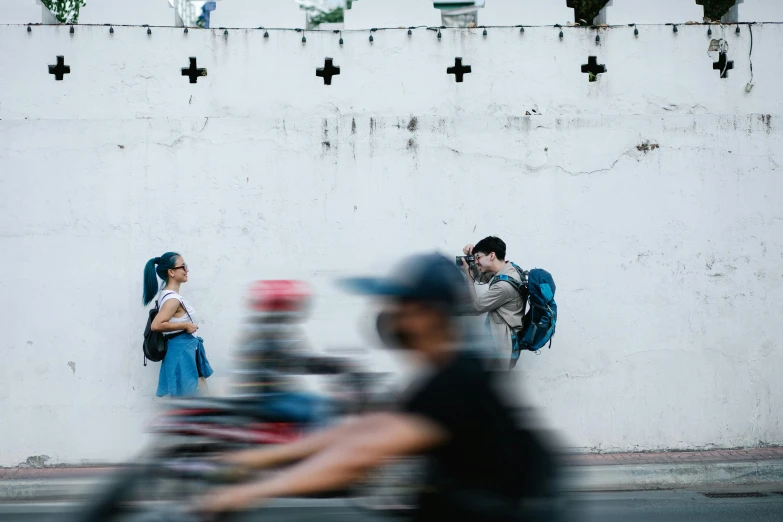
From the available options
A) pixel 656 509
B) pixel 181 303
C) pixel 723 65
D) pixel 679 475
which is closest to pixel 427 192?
pixel 181 303

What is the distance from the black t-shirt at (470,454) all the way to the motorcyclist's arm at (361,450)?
4 centimetres

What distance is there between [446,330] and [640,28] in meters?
6.54

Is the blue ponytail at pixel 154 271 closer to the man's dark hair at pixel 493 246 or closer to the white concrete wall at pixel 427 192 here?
the white concrete wall at pixel 427 192

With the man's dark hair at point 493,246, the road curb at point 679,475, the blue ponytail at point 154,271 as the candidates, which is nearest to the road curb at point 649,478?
the road curb at point 679,475

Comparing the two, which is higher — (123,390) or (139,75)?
(139,75)

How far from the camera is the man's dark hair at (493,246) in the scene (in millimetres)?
7035

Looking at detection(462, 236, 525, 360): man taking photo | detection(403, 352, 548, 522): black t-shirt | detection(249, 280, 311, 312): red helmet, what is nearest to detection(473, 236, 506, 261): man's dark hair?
detection(462, 236, 525, 360): man taking photo

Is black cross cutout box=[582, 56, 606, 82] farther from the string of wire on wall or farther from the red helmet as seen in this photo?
the red helmet

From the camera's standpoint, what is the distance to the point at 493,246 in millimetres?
7027

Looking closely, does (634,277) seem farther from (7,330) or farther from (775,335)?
(7,330)

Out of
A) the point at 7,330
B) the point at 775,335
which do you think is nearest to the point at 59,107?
the point at 7,330

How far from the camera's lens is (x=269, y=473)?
101 inches

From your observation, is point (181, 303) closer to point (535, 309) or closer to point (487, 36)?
point (535, 309)

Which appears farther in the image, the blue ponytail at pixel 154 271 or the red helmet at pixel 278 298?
the blue ponytail at pixel 154 271
